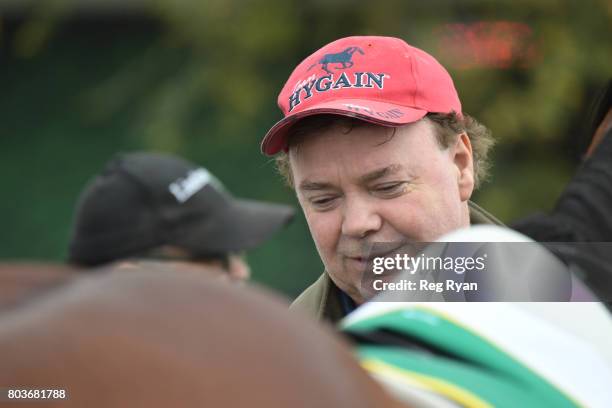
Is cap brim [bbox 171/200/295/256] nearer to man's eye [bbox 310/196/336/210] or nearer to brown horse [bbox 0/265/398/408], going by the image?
man's eye [bbox 310/196/336/210]

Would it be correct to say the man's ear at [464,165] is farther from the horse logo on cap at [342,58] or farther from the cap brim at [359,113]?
the horse logo on cap at [342,58]

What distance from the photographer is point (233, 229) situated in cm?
292

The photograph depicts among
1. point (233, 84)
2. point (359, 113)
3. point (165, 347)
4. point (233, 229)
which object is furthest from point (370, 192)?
point (233, 84)

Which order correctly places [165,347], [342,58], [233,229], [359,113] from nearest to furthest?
[165,347] → [359,113] → [342,58] → [233,229]

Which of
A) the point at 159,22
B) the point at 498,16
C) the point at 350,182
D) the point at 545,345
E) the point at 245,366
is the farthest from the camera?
the point at 159,22

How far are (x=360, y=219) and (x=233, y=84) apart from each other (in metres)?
3.89

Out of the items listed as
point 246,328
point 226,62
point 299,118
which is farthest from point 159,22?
point 246,328

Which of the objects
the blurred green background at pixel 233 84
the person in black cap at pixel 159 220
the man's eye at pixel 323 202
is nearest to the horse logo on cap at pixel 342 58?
the man's eye at pixel 323 202

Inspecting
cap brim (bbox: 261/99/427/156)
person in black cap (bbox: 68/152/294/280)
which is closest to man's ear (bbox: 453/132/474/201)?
cap brim (bbox: 261/99/427/156)

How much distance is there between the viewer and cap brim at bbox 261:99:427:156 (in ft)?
5.43

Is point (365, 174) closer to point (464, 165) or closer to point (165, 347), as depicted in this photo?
point (464, 165)

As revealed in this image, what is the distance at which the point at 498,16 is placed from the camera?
509 cm

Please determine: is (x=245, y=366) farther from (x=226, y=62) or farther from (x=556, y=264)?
(x=226, y=62)

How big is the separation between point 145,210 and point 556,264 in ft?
5.75
